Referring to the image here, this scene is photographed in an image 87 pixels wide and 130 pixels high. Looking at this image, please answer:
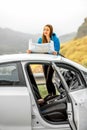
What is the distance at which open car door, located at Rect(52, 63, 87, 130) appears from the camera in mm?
6258

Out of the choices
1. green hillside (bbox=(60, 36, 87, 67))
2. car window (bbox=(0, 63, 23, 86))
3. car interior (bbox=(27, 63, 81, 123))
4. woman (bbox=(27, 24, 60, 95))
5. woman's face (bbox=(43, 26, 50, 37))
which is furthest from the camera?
green hillside (bbox=(60, 36, 87, 67))

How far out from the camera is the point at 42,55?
694 centimetres

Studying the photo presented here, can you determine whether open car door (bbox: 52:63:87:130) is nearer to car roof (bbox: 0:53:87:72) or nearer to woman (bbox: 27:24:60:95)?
car roof (bbox: 0:53:87:72)

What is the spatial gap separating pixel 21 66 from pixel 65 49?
910 inches

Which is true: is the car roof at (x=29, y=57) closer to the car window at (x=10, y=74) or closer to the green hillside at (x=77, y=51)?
the car window at (x=10, y=74)

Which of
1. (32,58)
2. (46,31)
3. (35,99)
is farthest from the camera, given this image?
(46,31)

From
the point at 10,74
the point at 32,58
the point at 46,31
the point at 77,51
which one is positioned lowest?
the point at 10,74

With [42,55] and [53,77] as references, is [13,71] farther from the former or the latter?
[53,77]

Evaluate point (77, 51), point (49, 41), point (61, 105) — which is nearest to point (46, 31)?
point (49, 41)

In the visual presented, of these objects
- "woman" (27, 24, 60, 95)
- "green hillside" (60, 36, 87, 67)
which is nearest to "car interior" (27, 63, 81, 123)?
"woman" (27, 24, 60, 95)

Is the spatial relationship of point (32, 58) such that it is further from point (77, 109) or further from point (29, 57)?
point (77, 109)

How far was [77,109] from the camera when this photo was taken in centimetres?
626

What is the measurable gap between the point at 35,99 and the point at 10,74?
512 millimetres

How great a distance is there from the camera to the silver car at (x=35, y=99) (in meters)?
6.24
